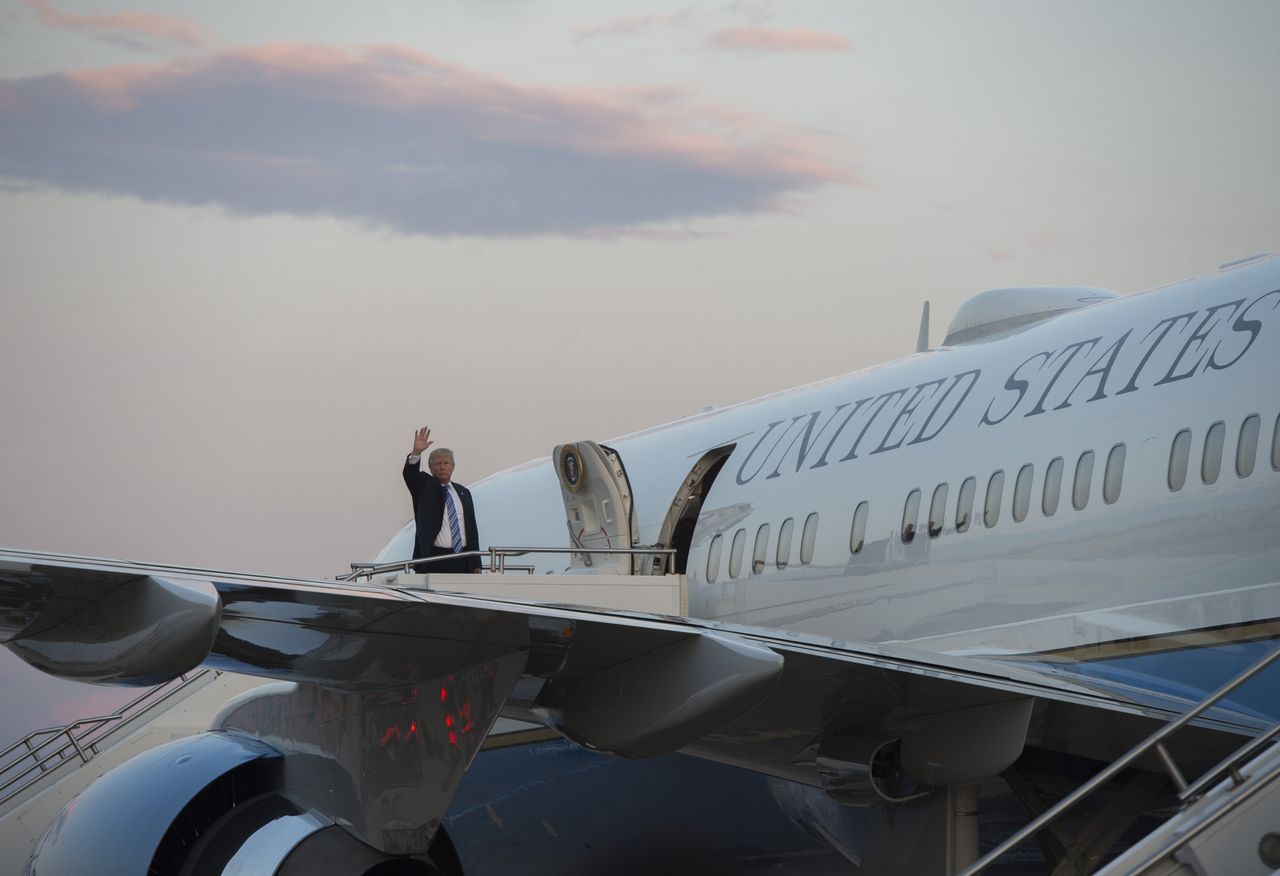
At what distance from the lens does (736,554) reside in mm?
11430

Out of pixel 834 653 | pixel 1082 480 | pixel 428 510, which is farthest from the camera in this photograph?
pixel 428 510

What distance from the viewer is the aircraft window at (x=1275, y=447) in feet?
24.7

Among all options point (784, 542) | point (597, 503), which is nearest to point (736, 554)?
point (784, 542)

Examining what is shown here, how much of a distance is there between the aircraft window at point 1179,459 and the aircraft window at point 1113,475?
0.32 meters

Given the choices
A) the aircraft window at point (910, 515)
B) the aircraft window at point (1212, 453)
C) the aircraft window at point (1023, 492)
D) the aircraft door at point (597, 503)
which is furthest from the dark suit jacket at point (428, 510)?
the aircraft window at point (1212, 453)

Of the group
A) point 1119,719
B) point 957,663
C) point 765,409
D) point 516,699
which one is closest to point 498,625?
point 516,699

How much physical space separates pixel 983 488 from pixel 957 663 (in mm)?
2029

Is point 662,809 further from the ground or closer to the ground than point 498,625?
closer to the ground

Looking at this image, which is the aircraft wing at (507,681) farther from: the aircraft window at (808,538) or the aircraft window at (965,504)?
the aircraft window at (808,538)

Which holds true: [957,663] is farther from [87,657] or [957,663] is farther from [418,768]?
[87,657]

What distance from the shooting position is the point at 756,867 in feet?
32.8

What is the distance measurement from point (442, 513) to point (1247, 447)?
6.58m

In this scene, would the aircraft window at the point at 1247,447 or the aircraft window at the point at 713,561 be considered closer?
the aircraft window at the point at 1247,447

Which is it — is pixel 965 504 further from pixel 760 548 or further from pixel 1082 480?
pixel 760 548
